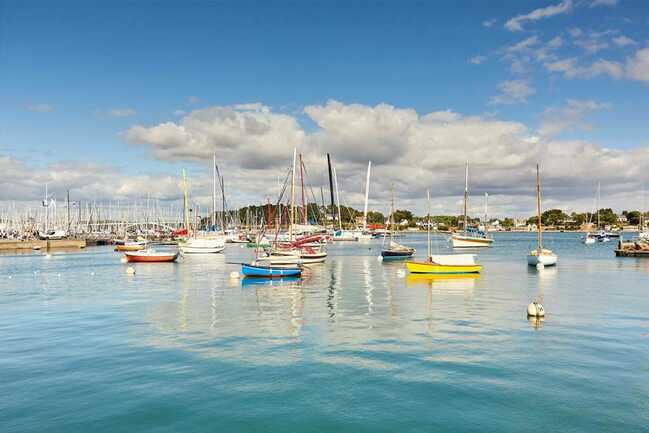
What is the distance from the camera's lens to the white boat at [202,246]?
319 ft

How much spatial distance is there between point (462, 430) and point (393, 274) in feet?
148

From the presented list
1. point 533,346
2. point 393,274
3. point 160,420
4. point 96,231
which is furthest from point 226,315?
point 96,231

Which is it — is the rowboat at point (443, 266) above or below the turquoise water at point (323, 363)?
above

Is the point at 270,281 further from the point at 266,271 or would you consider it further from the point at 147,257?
the point at 147,257

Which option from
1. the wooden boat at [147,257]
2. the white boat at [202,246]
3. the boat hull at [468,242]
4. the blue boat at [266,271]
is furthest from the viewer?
the boat hull at [468,242]

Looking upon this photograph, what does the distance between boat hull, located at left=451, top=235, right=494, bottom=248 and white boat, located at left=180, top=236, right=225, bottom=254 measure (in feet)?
198

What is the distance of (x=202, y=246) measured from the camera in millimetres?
98375

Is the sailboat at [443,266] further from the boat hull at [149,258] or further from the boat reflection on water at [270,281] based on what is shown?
the boat hull at [149,258]

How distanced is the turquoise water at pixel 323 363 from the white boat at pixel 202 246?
184 feet

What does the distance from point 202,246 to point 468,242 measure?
69.1 metres

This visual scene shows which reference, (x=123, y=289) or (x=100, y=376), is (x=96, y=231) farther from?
(x=100, y=376)

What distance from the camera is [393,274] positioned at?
193 ft

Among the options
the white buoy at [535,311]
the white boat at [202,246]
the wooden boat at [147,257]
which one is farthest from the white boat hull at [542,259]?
the white boat at [202,246]

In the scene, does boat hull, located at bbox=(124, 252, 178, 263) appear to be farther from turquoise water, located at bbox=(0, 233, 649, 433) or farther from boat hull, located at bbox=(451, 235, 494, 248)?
boat hull, located at bbox=(451, 235, 494, 248)
